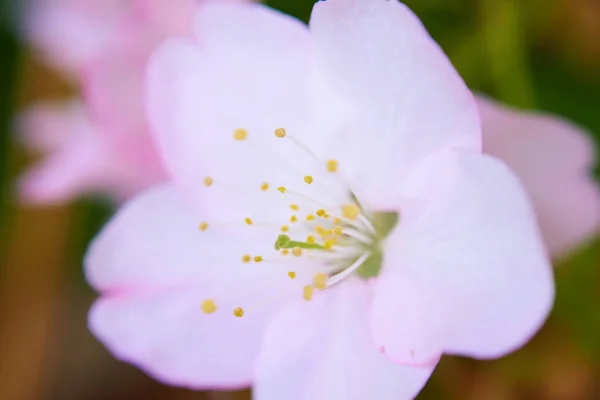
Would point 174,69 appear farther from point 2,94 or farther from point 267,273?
point 2,94

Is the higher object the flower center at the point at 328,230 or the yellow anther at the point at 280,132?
the yellow anther at the point at 280,132

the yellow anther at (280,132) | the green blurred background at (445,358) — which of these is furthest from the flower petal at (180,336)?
the green blurred background at (445,358)

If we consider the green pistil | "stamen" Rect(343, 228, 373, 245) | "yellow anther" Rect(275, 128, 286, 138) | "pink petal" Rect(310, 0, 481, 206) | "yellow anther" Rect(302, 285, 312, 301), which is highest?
"pink petal" Rect(310, 0, 481, 206)

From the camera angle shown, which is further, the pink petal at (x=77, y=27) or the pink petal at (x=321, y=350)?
the pink petal at (x=77, y=27)

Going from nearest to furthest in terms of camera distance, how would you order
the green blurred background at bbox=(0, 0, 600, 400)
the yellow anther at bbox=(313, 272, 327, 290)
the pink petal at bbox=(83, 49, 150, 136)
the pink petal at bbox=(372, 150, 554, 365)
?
the pink petal at bbox=(372, 150, 554, 365)
the yellow anther at bbox=(313, 272, 327, 290)
the pink petal at bbox=(83, 49, 150, 136)
the green blurred background at bbox=(0, 0, 600, 400)

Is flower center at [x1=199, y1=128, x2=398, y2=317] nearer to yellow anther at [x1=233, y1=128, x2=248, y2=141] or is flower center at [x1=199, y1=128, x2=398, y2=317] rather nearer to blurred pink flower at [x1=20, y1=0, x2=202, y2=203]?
yellow anther at [x1=233, y1=128, x2=248, y2=141]

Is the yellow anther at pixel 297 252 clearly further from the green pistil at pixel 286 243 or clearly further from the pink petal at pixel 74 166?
the pink petal at pixel 74 166

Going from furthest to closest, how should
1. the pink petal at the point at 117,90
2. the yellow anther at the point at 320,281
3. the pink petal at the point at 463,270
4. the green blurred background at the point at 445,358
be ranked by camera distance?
the green blurred background at the point at 445,358 → the pink petal at the point at 117,90 → the yellow anther at the point at 320,281 → the pink petal at the point at 463,270

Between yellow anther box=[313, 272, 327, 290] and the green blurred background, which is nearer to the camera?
yellow anther box=[313, 272, 327, 290]

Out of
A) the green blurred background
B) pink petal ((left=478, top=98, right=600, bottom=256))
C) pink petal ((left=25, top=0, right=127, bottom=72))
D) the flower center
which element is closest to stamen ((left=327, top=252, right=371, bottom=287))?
the flower center
